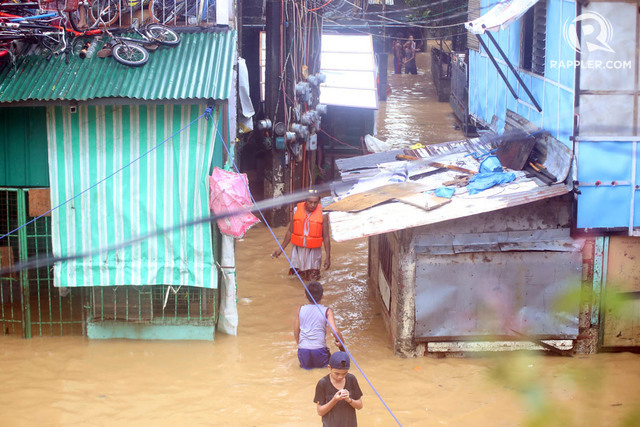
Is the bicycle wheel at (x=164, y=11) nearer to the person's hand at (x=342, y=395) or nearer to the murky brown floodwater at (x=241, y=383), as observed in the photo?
the murky brown floodwater at (x=241, y=383)

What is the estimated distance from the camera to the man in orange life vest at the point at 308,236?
10.5 meters

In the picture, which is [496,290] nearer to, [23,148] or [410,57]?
[23,148]

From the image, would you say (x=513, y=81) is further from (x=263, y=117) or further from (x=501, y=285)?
(x=263, y=117)

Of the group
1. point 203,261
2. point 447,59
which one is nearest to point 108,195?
point 203,261

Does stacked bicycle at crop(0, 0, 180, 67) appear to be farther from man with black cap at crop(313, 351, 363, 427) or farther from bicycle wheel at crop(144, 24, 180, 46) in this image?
man with black cap at crop(313, 351, 363, 427)

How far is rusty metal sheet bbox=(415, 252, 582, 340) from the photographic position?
8047 mm

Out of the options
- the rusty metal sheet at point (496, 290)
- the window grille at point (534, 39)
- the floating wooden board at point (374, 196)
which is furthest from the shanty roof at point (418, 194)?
the window grille at point (534, 39)

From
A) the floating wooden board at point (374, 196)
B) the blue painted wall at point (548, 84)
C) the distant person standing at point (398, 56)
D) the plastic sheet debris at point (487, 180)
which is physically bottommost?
the floating wooden board at point (374, 196)

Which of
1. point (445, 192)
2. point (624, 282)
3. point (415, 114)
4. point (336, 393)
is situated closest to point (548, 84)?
point (445, 192)

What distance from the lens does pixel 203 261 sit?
848cm

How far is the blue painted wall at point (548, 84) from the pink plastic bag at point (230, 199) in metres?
3.71

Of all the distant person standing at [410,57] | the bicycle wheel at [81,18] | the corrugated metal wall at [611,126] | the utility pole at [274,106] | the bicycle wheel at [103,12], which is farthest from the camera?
the distant person standing at [410,57]

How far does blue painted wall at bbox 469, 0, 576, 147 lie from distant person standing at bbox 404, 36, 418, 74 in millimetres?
20478

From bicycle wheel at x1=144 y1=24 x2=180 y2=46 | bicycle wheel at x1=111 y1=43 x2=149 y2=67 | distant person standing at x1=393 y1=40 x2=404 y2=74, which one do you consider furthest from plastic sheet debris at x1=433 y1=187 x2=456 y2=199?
distant person standing at x1=393 y1=40 x2=404 y2=74
